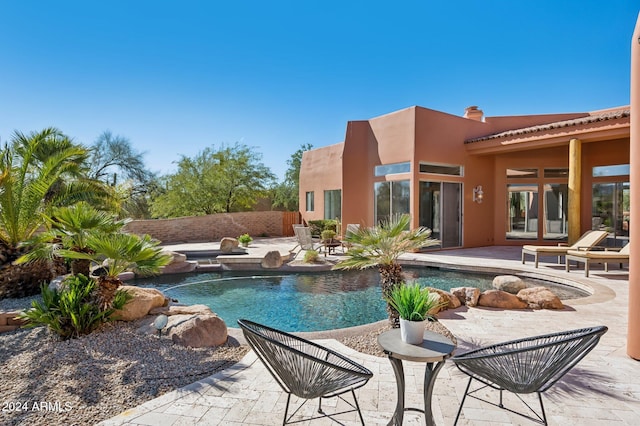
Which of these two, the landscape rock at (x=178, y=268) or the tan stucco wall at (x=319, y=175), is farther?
the tan stucco wall at (x=319, y=175)

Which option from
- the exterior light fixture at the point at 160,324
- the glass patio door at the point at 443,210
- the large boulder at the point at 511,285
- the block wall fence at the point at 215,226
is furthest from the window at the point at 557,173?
the exterior light fixture at the point at 160,324

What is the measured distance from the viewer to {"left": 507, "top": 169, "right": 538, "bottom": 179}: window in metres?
12.7

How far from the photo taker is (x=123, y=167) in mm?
22594

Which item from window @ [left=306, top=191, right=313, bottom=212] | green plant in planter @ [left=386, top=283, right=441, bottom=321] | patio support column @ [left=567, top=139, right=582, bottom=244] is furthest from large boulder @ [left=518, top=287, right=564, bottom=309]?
window @ [left=306, top=191, right=313, bottom=212]

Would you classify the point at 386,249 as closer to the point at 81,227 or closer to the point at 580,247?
the point at 81,227

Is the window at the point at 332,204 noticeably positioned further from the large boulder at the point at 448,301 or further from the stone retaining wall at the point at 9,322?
the stone retaining wall at the point at 9,322

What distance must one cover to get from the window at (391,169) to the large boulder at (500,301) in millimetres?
6572

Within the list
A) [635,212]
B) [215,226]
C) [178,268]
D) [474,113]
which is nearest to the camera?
[635,212]

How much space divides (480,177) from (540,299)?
26.4 ft

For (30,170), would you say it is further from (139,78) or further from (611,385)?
(611,385)

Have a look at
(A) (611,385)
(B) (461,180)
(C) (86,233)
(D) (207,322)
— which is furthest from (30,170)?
(B) (461,180)

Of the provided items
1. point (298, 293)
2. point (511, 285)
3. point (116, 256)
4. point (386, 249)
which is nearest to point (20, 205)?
point (116, 256)

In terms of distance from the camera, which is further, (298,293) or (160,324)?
(298,293)

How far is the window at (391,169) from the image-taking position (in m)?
11.6
